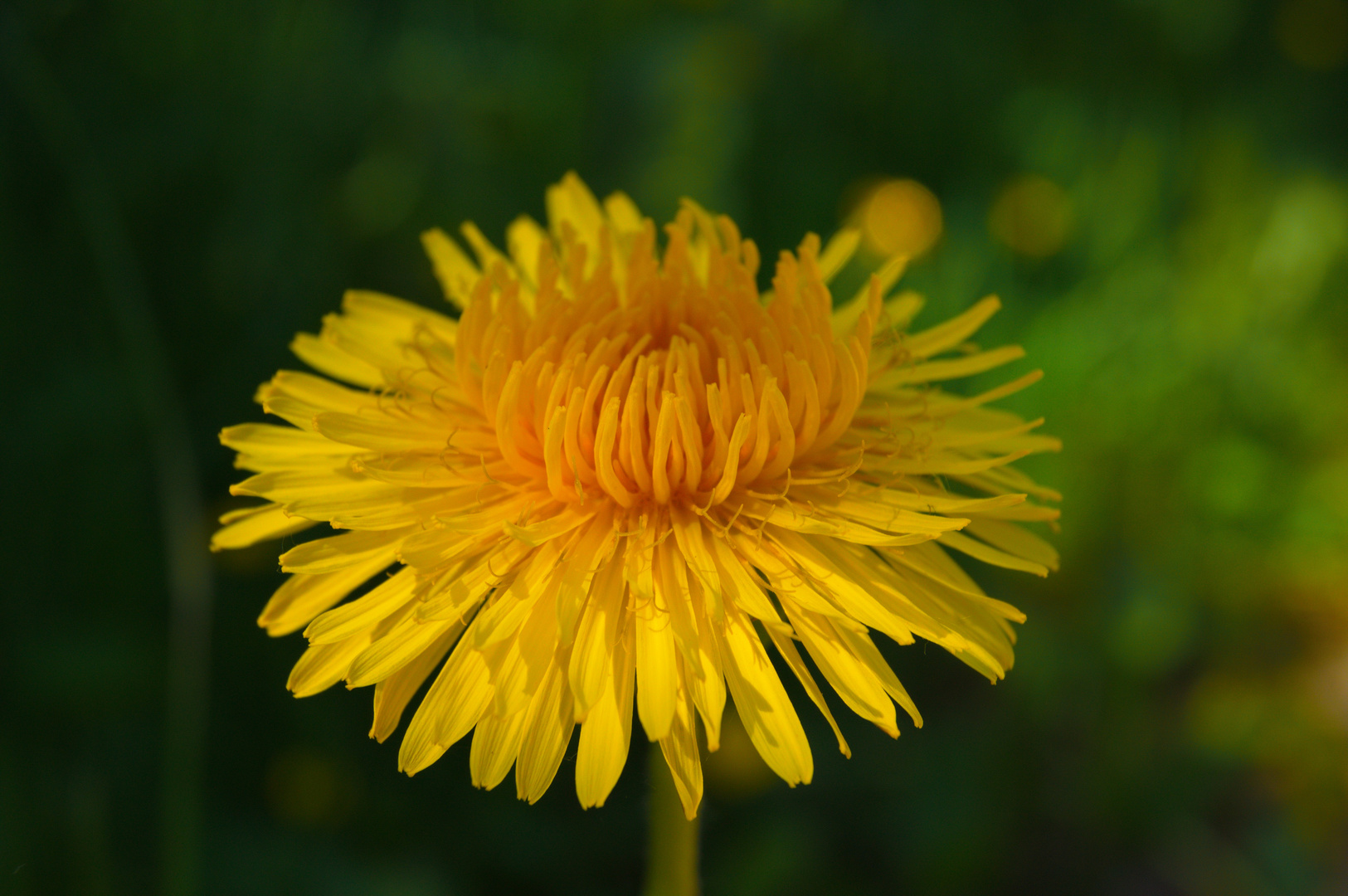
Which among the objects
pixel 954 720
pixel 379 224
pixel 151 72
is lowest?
pixel 954 720

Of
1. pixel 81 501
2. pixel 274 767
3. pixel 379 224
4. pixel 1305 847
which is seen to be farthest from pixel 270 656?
pixel 1305 847

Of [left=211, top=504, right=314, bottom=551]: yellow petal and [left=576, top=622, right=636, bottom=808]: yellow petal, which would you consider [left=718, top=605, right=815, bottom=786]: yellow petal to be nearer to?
[left=576, top=622, right=636, bottom=808]: yellow petal

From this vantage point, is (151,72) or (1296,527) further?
(1296,527)

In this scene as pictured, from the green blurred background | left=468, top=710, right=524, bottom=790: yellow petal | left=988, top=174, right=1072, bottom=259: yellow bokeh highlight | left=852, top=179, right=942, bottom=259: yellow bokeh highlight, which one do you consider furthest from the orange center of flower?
left=988, top=174, right=1072, bottom=259: yellow bokeh highlight

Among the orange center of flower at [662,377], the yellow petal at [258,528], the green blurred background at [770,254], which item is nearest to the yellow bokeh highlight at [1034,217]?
the green blurred background at [770,254]

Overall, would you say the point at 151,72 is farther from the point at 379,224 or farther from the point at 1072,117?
the point at 1072,117

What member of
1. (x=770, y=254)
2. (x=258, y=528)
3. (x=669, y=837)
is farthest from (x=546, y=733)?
(x=770, y=254)

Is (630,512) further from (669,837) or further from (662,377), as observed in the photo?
(669,837)
